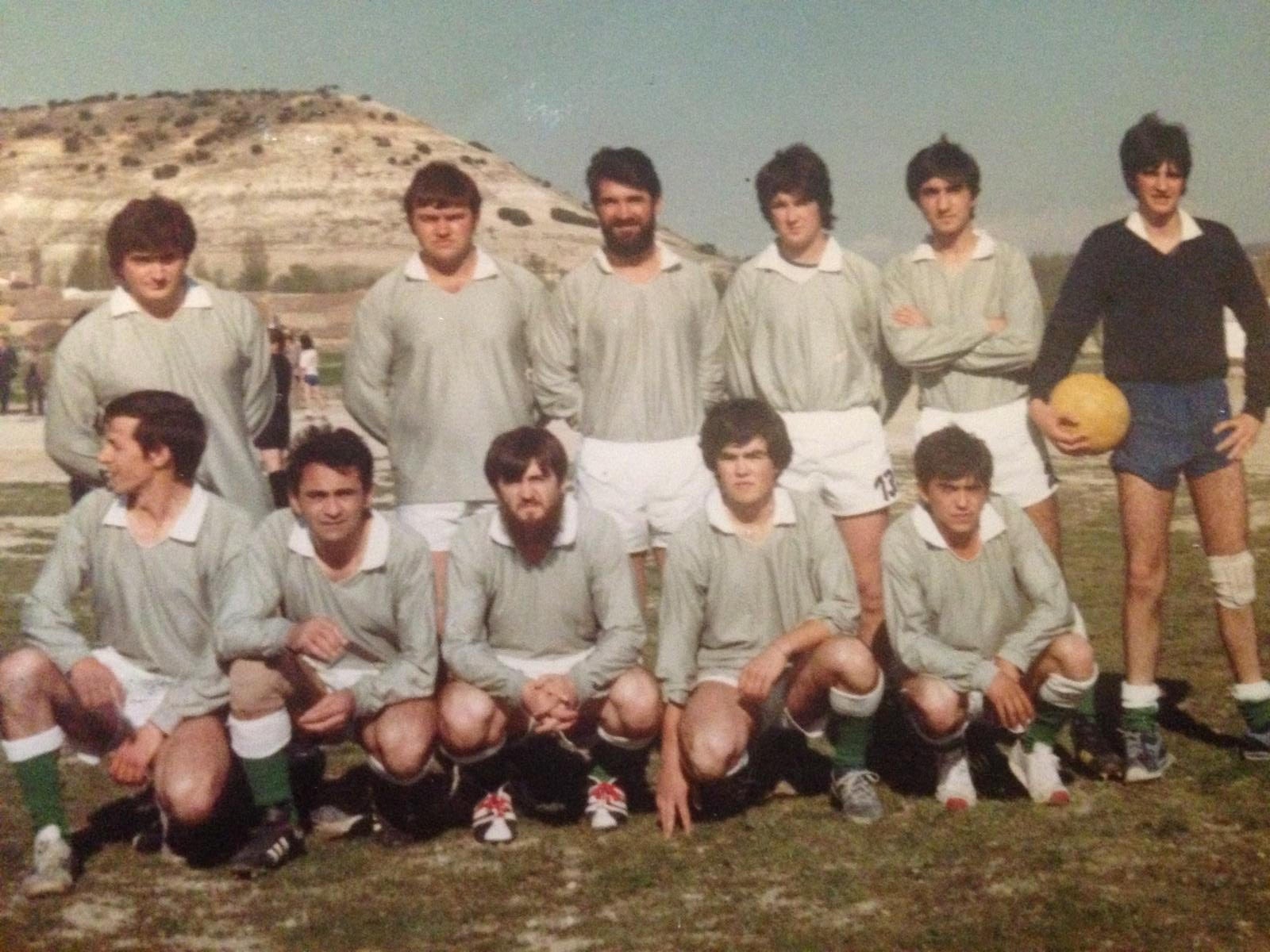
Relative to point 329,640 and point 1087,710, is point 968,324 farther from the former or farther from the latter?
point 329,640

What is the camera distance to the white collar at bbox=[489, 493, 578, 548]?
4480mm

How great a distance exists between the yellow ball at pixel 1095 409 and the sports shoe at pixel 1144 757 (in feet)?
3.09

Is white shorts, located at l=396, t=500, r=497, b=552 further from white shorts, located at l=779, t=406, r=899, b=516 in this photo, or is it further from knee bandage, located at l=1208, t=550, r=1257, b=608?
knee bandage, located at l=1208, t=550, r=1257, b=608

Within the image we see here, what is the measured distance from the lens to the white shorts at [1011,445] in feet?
16.1

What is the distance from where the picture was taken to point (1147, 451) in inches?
185

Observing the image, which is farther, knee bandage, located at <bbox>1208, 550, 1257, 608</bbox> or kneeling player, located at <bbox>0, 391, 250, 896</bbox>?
knee bandage, located at <bbox>1208, 550, 1257, 608</bbox>

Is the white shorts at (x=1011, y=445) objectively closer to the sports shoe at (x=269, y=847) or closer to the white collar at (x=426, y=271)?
the white collar at (x=426, y=271)

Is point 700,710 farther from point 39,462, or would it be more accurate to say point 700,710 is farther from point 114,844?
point 39,462

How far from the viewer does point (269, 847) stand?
407cm

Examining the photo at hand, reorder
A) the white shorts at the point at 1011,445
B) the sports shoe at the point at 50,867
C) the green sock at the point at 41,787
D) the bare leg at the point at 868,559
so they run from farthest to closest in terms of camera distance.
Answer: the bare leg at the point at 868,559
the white shorts at the point at 1011,445
the green sock at the point at 41,787
the sports shoe at the point at 50,867

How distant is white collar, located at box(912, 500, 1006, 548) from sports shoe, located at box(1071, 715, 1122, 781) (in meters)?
0.80

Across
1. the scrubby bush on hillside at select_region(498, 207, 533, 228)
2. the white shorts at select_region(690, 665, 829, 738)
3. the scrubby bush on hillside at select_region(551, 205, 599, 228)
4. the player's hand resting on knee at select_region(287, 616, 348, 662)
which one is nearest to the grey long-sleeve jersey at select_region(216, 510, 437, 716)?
the player's hand resting on knee at select_region(287, 616, 348, 662)

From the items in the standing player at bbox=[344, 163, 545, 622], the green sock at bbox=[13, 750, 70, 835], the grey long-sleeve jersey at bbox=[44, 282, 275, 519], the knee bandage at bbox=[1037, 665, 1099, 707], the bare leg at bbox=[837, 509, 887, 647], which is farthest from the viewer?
the bare leg at bbox=[837, 509, 887, 647]

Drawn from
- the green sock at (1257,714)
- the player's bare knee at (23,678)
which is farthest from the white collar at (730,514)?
the player's bare knee at (23,678)
